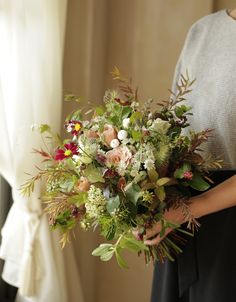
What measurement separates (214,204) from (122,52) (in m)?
1.00

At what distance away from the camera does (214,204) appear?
904 mm

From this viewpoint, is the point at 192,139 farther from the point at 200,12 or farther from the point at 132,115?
the point at 200,12


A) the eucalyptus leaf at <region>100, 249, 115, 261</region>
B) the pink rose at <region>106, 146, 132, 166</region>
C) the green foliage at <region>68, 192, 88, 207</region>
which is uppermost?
the pink rose at <region>106, 146, 132, 166</region>

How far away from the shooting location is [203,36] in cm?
114

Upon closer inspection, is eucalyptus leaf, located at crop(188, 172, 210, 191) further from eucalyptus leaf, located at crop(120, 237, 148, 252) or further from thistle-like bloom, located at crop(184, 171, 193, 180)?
eucalyptus leaf, located at crop(120, 237, 148, 252)

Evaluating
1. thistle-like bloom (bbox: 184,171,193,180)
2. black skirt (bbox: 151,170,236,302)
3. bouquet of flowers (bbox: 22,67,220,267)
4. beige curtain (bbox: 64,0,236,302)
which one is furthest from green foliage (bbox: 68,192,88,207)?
beige curtain (bbox: 64,0,236,302)

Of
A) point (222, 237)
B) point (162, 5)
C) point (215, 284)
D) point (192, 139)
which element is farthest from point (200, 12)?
point (215, 284)

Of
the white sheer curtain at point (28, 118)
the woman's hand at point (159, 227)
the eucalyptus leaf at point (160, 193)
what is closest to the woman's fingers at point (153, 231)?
the woman's hand at point (159, 227)

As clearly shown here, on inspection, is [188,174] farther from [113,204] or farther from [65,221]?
[65,221]

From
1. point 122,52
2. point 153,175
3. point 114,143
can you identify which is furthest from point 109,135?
point 122,52

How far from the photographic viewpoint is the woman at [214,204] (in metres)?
0.91

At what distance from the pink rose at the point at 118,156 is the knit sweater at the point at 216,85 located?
337 millimetres

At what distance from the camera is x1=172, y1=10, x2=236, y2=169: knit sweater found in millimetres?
966

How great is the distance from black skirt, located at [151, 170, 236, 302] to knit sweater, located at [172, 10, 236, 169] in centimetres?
8
